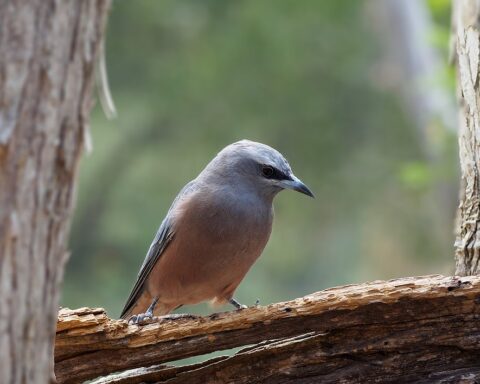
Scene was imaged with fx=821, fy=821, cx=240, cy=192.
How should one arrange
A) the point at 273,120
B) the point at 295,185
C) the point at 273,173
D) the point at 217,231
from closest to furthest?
1. the point at 217,231
2. the point at 295,185
3. the point at 273,173
4. the point at 273,120

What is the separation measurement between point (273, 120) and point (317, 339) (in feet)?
29.6

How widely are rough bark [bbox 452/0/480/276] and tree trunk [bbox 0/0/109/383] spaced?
3.12 meters

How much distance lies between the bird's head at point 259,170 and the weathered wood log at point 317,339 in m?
1.37

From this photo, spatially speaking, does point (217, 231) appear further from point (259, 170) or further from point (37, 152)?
point (37, 152)

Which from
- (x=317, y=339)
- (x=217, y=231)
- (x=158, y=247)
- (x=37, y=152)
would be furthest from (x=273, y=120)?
(x=37, y=152)

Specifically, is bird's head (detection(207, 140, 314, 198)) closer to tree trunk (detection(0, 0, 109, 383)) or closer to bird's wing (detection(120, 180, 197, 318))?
bird's wing (detection(120, 180, 197, 318))

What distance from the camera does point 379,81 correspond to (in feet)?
47.2

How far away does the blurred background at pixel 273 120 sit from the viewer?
41.3ft

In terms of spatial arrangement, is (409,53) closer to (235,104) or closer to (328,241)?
(235,104)

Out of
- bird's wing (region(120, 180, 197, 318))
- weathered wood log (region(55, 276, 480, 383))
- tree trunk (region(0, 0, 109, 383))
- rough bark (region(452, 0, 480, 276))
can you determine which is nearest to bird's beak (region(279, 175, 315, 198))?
bird's wing (region(120, 180, 197, 318))

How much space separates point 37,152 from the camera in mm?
2838

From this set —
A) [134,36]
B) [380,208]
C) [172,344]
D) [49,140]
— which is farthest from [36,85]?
[380,208]

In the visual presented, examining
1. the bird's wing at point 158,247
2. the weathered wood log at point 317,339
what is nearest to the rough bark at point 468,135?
the weathered wood log at point 317,339

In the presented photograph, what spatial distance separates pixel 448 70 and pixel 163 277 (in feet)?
16.7
